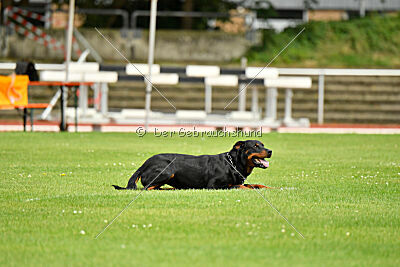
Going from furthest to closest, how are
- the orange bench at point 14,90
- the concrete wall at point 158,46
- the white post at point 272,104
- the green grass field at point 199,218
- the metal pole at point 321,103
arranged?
the concrete wall at point 158,46
the metal pole at point 321,103
the white post at point 272,104
the orange bench at point 14,90
the green grass field at point 199,218

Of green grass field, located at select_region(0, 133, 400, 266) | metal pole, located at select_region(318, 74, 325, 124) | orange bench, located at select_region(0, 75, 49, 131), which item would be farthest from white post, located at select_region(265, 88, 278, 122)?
green grass field, located at select_region(0, 133, 400, 266)

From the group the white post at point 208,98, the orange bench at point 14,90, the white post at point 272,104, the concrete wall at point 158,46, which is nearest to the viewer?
the orange bench at point 14,90

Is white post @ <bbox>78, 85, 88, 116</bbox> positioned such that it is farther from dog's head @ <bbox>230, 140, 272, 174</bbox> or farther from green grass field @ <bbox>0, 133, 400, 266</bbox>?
dog's head @ <bbox>230, 140, 272, 174</bbox>

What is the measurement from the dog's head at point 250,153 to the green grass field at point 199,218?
13.4 inches

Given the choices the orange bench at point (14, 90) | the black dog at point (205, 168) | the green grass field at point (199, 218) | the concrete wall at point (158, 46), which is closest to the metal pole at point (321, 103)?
the concrete wall at point (158, 46)

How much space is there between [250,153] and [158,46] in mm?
19406

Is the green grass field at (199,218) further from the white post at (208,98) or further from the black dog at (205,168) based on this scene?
the white post at (208,98)

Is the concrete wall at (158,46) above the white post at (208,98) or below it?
above

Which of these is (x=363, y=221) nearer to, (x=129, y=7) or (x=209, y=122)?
(x=209, y=122)

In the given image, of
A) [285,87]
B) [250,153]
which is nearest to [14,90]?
[285,87]

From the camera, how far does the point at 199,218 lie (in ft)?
23.3

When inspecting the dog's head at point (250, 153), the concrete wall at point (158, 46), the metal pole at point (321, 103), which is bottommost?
the metal pole at point (321, 103)

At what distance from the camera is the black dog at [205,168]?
879 cm

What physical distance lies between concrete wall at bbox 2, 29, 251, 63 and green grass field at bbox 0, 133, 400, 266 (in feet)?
49.5
